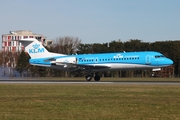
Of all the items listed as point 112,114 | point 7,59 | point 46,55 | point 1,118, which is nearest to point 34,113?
point 1,118

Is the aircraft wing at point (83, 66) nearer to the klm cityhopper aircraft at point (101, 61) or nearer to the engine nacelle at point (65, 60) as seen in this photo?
the klm cityhopper aircraft at point (101, 61)

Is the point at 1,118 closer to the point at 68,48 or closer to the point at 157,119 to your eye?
the point at 157,119

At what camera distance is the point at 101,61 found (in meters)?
58.6

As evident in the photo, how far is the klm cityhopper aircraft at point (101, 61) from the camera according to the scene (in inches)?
2217

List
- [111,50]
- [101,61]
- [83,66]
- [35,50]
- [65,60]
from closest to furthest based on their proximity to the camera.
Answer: [83,66] < [101,61] < [65,60] < [35,50] < [111,50]

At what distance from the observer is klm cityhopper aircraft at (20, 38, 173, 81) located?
56.3 metres

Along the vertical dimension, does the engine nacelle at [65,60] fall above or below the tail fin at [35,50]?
below

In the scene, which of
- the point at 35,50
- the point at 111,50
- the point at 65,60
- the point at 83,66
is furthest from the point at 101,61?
the point at 111,50

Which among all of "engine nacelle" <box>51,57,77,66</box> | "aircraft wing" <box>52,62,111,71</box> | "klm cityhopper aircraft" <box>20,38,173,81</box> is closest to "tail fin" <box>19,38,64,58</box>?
"klm cityhopper aircraft" <box>20,38,173,81</box>

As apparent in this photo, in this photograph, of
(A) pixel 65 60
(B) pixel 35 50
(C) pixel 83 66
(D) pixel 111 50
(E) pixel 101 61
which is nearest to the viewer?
(C) pixel 83 66

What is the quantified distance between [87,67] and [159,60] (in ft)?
33.2

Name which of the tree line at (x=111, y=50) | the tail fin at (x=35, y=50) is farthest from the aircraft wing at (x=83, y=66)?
the tree line at (x=111, y=50)

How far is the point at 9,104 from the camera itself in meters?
21.8

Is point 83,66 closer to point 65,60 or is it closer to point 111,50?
point 65,60
